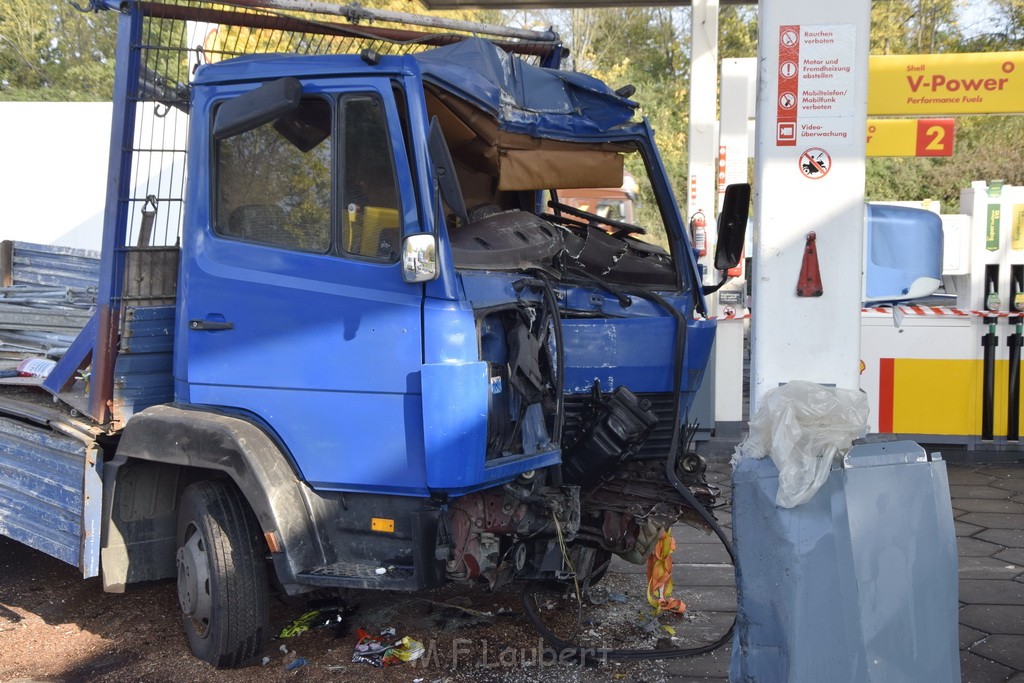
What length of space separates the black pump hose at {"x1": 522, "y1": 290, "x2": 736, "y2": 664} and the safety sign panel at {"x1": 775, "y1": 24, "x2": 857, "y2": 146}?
1.00 meters

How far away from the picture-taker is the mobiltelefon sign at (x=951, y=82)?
10922mm

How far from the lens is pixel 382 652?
4652mm

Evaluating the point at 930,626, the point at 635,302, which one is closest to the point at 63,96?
the point at 635,302

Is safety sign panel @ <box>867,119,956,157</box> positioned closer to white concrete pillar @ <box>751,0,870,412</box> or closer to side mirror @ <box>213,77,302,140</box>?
white concrete pillar @ <box>751,0,870,412</box>

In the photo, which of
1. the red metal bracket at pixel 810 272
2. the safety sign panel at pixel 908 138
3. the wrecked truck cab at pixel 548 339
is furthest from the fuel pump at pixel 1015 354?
the red metal bracket at pixel 810 272

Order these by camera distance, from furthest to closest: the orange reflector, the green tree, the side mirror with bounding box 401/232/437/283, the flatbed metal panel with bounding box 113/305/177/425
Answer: the green tree < the flatbed metal panel with bounding box 113/305/177/425 < the orange reflector < the side mirror with bounding box 401/232/437/283

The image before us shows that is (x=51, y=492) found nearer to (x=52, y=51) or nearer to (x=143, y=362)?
(x=143, y=362)

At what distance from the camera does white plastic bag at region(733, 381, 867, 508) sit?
12.0 feet

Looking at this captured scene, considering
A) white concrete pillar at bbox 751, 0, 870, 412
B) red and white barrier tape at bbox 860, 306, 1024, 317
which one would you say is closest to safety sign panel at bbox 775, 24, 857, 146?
white concrete pillar at bbox 751, 0, 870, 412

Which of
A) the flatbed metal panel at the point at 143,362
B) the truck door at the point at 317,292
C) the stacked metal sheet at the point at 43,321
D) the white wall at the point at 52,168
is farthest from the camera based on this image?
the white wall at the point at 52,168

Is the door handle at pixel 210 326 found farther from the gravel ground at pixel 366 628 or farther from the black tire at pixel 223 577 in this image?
the gravel ground at pixel 366 628

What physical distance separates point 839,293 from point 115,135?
310 cm

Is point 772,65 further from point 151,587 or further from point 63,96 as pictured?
point 63,96

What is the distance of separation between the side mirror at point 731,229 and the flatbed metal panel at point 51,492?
9.50ft
